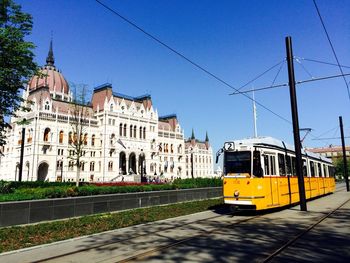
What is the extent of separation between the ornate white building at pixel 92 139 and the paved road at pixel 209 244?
50.4m

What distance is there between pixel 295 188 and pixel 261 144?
486 centimetres

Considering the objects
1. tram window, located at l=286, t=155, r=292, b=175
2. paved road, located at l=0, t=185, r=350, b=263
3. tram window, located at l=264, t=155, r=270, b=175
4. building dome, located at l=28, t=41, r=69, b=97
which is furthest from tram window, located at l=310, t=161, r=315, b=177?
building dome, located at l=28, t=41, r=69, b=97

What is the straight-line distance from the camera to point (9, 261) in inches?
293

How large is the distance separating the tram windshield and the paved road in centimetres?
278

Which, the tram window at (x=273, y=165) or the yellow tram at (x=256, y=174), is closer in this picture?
the yellow tram at (x=256, y=174)

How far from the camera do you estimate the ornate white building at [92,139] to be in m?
70.1

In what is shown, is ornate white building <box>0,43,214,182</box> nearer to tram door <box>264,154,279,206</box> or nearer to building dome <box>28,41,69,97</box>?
building dome <box>28,41,69,97</box>

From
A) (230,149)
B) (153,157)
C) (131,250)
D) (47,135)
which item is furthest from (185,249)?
(153,157)

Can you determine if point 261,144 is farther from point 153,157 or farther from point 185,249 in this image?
point 153,157

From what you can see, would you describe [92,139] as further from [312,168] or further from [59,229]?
[59,229]

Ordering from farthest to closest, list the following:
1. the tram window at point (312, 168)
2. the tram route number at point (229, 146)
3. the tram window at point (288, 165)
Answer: the tram window at point (312, 168), the tram window at point (288, 165), the tram route number at point (229, 146)

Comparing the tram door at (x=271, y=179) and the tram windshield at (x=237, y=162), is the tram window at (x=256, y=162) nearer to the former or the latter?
the tram windshield at (x=237, y=162)

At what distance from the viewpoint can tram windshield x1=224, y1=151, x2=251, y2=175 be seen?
48.0 feet

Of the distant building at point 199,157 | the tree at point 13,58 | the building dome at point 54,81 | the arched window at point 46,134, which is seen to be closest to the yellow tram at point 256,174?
the tree at point 13,58
